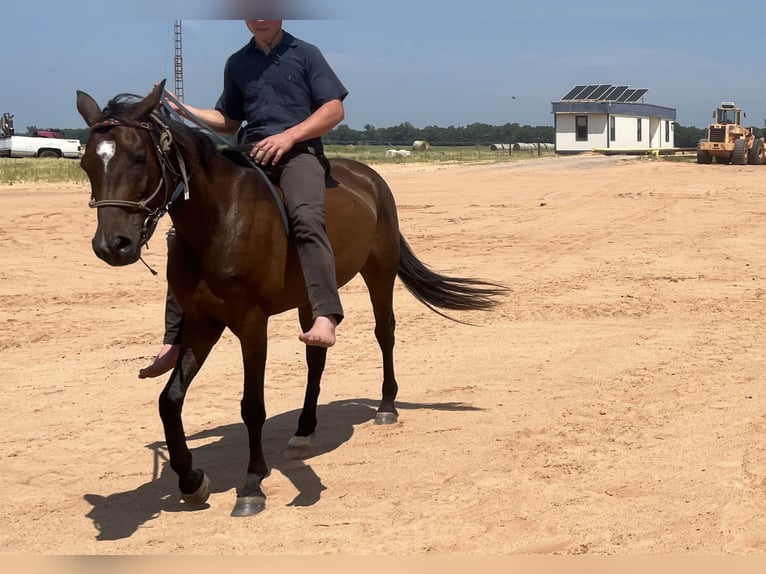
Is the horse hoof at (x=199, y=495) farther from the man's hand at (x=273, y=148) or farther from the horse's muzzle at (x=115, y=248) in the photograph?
the man's hand at (x=273, y=148)

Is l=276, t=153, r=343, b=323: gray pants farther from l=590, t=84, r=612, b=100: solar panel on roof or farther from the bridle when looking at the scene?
l=590, t=84, r=612, b=100: solar panel on roof

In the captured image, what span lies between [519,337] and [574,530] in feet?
16.0

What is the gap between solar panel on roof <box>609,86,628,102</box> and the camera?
206ft

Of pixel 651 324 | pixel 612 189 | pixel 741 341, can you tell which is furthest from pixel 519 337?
pixel 612 189

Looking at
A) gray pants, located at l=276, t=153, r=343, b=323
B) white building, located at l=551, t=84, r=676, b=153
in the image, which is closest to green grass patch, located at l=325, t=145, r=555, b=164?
white building, located at l=551, t=84, r=676, b=153

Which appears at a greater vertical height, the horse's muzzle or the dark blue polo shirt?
the dark blue polo shirt

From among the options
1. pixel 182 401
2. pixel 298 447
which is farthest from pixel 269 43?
pixel 298 447

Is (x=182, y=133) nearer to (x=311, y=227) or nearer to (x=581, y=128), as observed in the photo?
(x=311, y=227)

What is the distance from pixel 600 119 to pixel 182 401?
5777 centimetres

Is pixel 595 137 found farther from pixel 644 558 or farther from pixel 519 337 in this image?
pixel 644 558

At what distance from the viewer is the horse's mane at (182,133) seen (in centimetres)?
461

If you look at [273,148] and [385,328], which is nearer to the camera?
[273,148]

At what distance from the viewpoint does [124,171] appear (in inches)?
175

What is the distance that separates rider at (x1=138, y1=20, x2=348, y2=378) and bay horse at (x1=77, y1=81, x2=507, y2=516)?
18 cm
